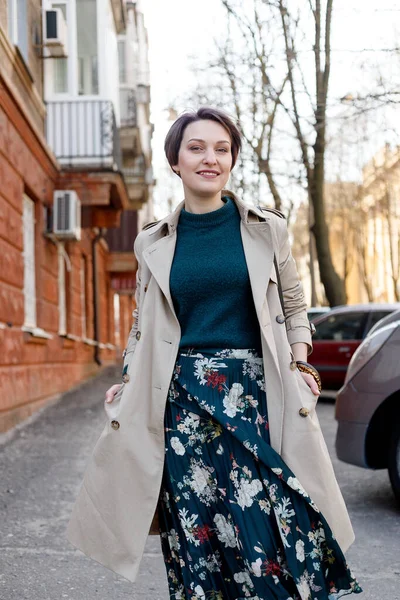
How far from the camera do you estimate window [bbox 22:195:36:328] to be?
13.1 m

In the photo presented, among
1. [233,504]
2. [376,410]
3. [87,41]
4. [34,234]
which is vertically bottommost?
[233,504]

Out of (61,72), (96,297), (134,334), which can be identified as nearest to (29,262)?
(61,72)

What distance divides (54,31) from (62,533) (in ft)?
32.5

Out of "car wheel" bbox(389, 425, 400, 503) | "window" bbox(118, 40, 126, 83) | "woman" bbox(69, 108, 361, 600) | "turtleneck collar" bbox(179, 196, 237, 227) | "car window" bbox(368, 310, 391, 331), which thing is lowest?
"car wheel" bbox(389, 425, 400, 503)

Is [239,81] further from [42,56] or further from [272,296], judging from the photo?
[272,296]

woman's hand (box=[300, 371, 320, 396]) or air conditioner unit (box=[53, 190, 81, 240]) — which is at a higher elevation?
air conditioner unit (box=[53, 190, 81, 240])

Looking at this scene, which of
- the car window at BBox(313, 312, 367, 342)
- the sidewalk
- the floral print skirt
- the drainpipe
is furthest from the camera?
the drainpipe

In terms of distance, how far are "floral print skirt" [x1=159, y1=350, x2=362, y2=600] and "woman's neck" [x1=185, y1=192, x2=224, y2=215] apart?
53 cm

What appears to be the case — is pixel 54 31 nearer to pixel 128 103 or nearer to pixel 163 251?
pixel 163 251

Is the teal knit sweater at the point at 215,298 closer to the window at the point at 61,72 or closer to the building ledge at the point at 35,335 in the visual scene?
the building ledge at the point at 35,335

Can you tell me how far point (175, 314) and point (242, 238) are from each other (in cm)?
36

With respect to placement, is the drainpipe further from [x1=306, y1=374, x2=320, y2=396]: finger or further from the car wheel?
[x1=306, y1=374, x2=320, y2=396]: finger

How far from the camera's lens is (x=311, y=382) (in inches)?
120

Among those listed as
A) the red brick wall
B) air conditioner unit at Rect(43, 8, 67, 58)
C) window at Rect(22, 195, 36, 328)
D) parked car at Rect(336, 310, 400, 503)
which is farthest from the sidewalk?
air conditioner unit at Rect(43, 8, 67, 58)
